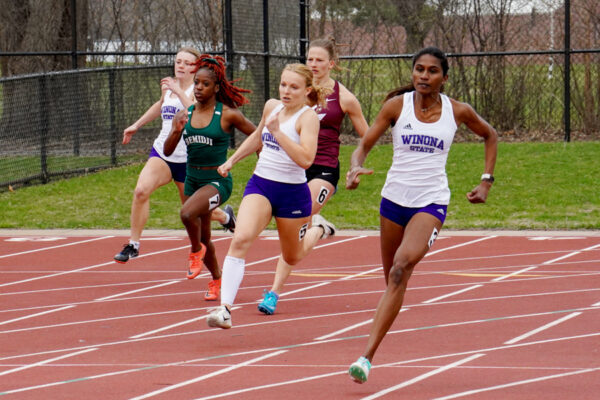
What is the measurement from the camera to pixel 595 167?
17188mm

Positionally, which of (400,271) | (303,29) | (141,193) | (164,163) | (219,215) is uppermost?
(303,29)

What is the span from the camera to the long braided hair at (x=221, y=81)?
9.52 metres

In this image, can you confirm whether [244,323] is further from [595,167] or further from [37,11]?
[37,11]

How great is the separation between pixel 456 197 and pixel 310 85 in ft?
24.7

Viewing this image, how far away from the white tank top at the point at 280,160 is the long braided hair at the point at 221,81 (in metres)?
1.24

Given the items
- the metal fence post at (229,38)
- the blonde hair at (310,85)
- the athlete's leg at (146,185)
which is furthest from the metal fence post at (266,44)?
the blonde hair at (310,85)

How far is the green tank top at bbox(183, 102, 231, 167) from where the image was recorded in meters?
9.59

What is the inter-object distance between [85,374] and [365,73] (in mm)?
14420

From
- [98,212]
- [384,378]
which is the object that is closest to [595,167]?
[98,212]

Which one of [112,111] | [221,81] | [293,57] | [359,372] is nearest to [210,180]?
[221,81]

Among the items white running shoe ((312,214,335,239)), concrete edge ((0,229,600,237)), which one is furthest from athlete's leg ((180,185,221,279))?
concrete edge ((0,229,600,237))

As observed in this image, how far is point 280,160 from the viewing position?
838cm

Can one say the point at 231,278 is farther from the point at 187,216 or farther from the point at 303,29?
Answer: the point at 303,29

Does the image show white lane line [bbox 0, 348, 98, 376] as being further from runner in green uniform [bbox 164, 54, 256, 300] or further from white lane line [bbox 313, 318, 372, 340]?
runner in green uniform [bbox 164, 54, 256, 300]
